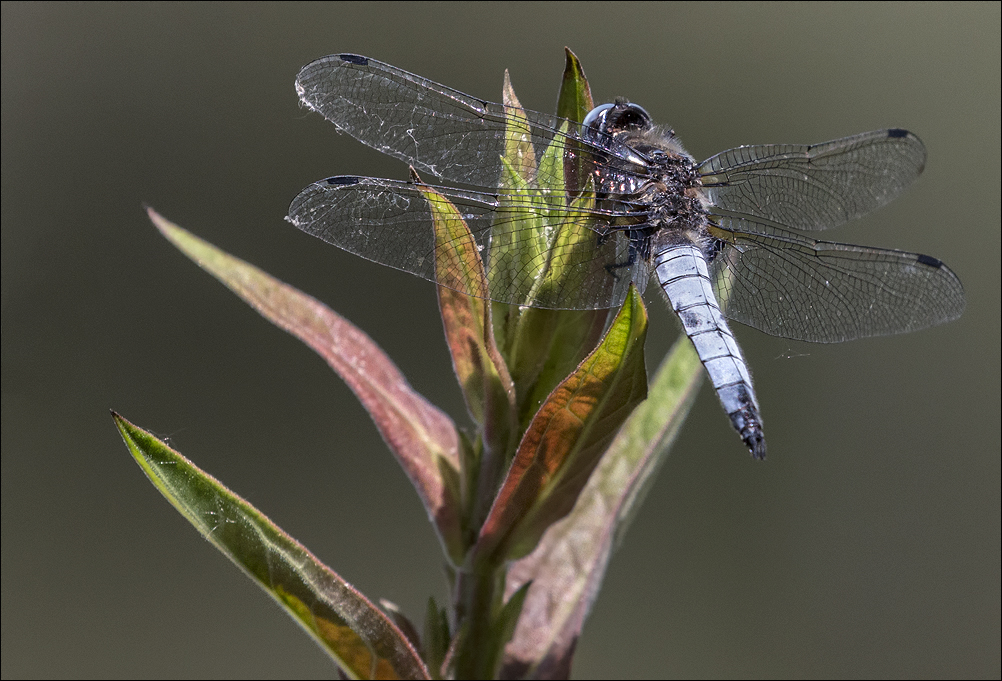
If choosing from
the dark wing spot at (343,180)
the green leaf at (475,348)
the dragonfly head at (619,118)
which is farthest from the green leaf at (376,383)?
the dragonfly head at (619,118)

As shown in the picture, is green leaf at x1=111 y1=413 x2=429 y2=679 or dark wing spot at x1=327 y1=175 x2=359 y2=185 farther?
dark wing spot at x1=327 y1=175 x2=359 y2=185

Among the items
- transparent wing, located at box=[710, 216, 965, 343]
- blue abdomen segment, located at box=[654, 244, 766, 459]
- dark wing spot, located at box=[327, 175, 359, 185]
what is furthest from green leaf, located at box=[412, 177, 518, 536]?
transparent wing, located at box=[710, 216, 965, 343]

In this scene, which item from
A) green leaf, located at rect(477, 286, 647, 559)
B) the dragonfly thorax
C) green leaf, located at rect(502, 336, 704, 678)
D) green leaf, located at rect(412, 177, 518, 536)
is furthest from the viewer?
the dragonfly thorax

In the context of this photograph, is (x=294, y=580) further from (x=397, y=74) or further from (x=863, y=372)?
(x=863, y=372)

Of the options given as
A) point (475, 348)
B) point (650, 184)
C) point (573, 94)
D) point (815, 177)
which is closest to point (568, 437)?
point (475, 348)

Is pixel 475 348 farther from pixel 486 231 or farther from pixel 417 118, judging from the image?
pixel 417 118

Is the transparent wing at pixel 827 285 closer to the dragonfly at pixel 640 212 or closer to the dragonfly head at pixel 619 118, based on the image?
the dragonfly at pixel 640 212

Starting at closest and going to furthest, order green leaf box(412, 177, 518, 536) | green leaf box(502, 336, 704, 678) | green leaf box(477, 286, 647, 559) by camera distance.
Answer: green leaf box(477, 286, 647, 559)
green leaf box(412, 177, 518, 536)
green leaf box(502, 336, 704, 678)

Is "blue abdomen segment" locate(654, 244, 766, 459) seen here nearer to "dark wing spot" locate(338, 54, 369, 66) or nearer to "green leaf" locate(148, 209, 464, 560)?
"green leaf" locate(148, 209, 464, 560)
